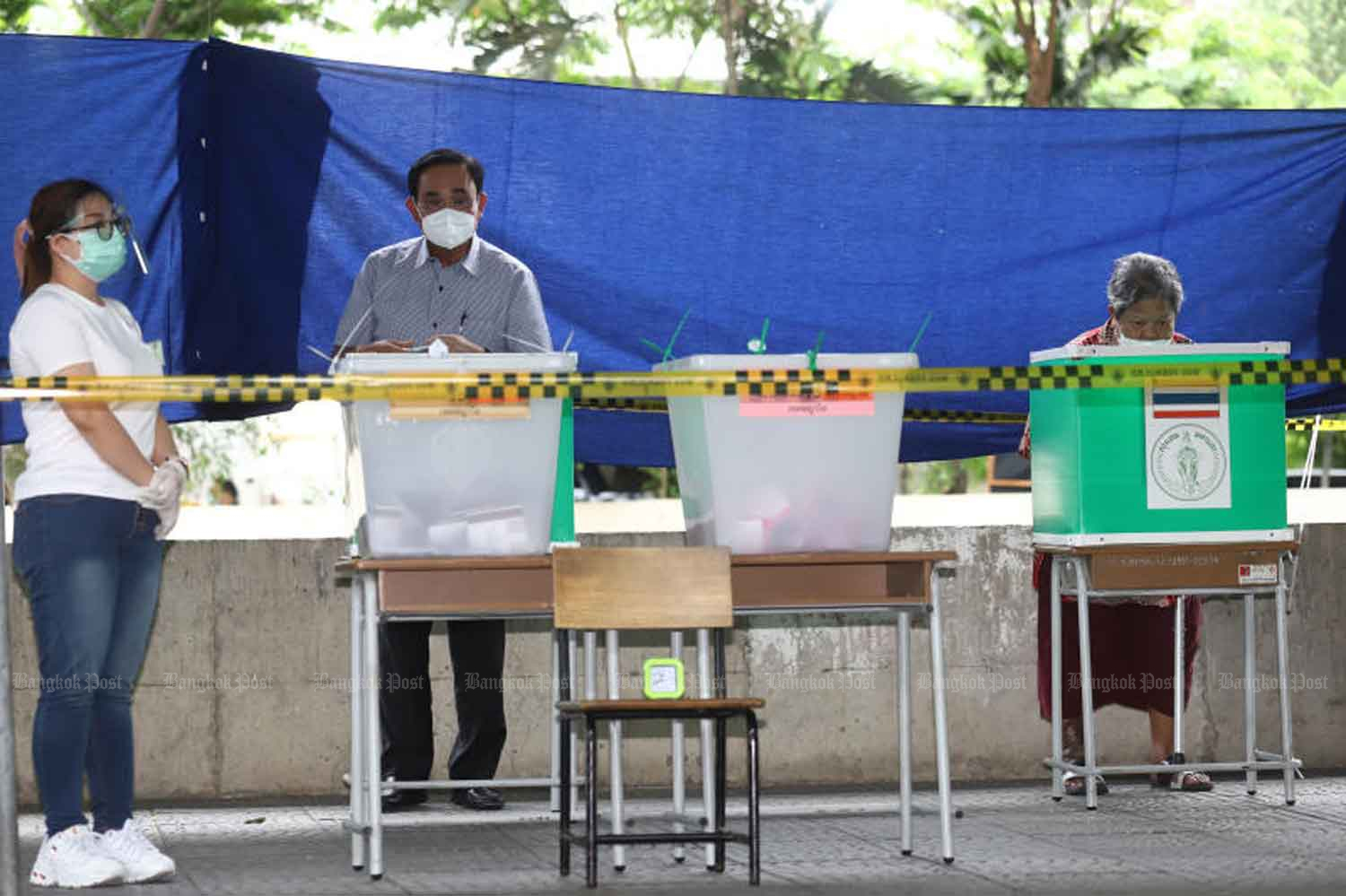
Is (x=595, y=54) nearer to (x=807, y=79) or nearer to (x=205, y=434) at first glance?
(x=807, y=79)

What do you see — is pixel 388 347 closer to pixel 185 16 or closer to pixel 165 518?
pixel 165 518

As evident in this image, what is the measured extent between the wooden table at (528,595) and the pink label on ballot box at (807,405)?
1.29ft

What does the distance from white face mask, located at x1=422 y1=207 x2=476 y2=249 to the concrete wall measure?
1.44m

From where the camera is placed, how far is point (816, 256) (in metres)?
7.55

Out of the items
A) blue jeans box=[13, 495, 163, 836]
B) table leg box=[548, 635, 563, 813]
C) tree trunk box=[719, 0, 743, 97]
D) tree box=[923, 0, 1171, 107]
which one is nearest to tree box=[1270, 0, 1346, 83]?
tree box=[923, 0, 1171, 107]

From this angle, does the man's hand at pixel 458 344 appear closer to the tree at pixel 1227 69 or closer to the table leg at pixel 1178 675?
the table leg at pixel 1178 675

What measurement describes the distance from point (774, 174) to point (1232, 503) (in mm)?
2013

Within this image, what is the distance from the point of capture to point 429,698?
720cm

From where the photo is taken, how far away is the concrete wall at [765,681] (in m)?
7.61

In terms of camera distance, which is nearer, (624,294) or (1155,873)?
(1155,873)

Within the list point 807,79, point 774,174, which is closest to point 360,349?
point 774,174

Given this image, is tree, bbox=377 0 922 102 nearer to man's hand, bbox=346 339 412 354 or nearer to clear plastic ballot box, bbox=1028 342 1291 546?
clear plastic ballot box, bbox=1028 342 1291 546

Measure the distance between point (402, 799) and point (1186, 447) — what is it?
299cm

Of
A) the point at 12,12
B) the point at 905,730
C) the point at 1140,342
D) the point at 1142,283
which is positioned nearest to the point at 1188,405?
the point at 1140,342
